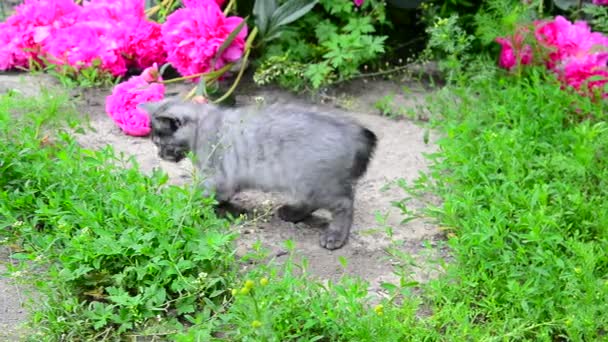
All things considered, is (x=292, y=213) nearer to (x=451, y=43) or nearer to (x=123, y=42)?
(x=451, y=43)

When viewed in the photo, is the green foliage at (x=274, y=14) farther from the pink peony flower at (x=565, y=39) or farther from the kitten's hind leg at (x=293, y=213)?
the kitten's hind leg at (x=293, y=213)

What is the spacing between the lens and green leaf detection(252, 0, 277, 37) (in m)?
5.59

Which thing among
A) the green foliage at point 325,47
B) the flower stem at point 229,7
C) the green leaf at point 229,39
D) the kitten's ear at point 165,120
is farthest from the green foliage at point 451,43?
the kitten's ear at point 165,120

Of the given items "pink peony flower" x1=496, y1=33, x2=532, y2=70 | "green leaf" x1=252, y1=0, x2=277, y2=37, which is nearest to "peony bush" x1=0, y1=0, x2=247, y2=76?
"green leaf" x1=252, y1=0, x2=277, y2=37

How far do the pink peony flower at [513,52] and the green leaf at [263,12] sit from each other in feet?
4.61

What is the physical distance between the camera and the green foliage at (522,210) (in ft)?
11.3

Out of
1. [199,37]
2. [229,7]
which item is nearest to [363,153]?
[199,37]

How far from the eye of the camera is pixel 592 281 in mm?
3451

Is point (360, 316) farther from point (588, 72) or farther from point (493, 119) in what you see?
point (588, 72)

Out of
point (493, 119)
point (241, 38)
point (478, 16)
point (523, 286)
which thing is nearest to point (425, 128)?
point (493, 119)

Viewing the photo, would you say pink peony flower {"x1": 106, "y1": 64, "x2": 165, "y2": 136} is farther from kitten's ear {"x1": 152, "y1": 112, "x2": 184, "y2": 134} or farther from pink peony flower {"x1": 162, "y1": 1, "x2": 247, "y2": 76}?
kitten's ear {"x1": 152, "y1": 112, "x2": 184, "y2": 134}

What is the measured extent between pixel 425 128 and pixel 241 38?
1251 millimetres

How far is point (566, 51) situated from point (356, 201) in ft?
5.70

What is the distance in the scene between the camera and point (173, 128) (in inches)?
166
